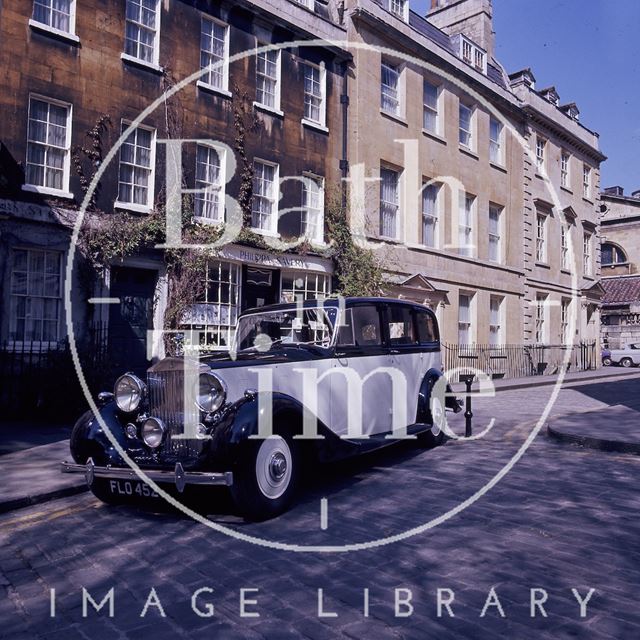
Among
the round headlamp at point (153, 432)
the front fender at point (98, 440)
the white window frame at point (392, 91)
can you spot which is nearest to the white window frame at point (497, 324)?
the white window frame at point (392, 91)

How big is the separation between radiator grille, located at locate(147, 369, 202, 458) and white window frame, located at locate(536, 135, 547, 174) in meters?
24.2

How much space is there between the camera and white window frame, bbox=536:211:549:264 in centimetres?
2633

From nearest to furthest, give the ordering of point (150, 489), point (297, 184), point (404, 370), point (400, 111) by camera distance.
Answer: point (150, 489)
point (404, 370)
point (297, 184)
point (400, 111)

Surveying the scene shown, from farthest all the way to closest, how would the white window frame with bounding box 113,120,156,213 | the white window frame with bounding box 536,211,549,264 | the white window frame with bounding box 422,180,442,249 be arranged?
the white window frame with bounding box 536,211,549,264 < the white window frame with bounding box 422,180,442,249 < the white window frame with bounding box 113,120,156,213

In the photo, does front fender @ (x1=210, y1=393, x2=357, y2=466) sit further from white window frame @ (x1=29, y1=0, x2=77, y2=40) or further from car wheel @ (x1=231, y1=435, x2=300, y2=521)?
white window frame @ (x1=29, y1=0, x2=77, y2=40)

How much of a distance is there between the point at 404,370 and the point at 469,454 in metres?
1.46

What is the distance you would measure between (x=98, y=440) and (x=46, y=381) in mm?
6049

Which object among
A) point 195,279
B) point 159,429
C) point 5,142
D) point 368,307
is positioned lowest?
point 159,429

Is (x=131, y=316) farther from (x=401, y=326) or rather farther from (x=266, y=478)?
(x=266, y=478)

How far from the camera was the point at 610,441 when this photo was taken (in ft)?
26.8

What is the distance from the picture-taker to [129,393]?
551cm

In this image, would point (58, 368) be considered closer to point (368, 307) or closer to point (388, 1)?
point (368, 307)

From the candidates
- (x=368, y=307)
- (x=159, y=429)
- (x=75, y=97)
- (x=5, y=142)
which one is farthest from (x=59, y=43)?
(x=159, y=429)

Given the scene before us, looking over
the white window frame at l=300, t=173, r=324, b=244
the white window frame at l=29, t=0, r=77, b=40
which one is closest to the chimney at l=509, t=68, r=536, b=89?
the white window frame at l=300, t=173, r=324, b=244
